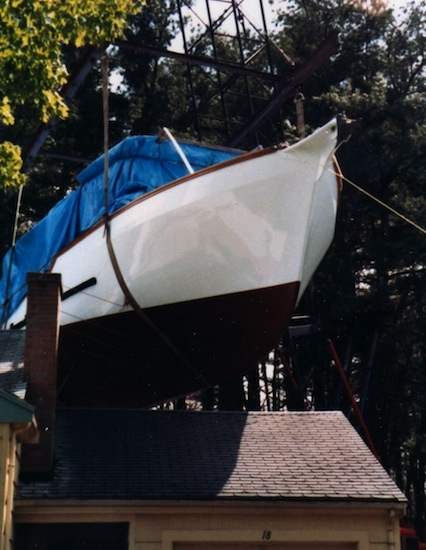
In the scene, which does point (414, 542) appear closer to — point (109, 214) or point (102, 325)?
point (102, 325)

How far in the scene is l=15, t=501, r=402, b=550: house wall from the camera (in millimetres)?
9328

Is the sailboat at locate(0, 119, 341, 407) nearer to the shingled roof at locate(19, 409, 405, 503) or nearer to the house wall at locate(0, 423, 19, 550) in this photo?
the shingled roof at locate(19, 409, 405, 503)

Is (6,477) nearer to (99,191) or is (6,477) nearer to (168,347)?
(168,347)

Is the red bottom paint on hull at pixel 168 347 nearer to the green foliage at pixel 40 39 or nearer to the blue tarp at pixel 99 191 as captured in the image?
the blue tarp at pixel 99 191

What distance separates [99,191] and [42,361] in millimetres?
5849

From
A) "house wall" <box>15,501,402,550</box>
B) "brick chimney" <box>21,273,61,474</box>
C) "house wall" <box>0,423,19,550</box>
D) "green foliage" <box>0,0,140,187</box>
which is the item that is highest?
"green foliage" <box>0,0,140,187</box>

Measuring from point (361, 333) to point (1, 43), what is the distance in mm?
18544

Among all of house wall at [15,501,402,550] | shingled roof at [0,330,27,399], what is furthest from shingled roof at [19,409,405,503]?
shingled roof at [0,330,27,399]

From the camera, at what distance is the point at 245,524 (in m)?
9.67

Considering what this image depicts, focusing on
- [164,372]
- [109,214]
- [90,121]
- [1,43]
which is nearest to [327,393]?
[90,121]

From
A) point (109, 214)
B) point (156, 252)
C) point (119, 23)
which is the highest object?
point (119, 23)

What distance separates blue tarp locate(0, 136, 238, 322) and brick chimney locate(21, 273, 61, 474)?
3.64 metres

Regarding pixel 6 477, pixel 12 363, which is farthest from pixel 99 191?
pixel 6 477

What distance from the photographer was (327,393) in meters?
30.3
